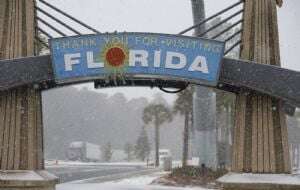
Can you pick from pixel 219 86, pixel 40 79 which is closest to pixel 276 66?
pixel 219 86

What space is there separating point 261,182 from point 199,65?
3.93m

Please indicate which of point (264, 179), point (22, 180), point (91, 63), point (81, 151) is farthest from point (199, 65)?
point (81, 151)

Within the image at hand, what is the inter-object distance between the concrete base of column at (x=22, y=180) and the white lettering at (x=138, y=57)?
4.48 meters

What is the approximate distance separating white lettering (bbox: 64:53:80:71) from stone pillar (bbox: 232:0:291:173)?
5195 mm

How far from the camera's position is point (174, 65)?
631 inches

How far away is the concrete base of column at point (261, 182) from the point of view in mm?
15289

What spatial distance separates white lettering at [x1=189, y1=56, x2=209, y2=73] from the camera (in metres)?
16.0

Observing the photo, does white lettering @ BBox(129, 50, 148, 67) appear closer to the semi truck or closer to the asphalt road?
the asphalt road

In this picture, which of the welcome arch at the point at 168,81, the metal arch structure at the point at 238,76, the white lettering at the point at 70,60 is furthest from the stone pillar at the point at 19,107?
the white lettering at the point at 70,60

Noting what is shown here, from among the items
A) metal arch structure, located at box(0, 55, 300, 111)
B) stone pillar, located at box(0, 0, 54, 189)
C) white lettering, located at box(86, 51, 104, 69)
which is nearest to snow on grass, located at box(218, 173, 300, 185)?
metal arch structure, located at box(0, 55, 300, 111)

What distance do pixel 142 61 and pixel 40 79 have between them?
3.17 m

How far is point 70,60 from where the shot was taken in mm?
16109

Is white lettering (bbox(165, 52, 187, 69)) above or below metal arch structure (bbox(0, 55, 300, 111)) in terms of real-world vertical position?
above

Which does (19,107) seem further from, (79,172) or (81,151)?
(81,151)
